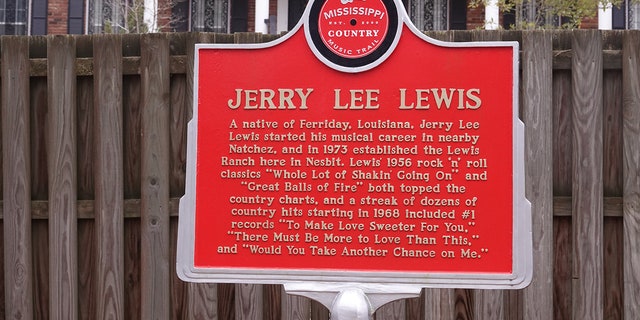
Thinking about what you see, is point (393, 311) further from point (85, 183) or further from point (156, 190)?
point (85, 183)

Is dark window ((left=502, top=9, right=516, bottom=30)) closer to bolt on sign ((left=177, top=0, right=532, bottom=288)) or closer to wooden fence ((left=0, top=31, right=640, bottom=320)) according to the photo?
wooden fence ((left=0, top=31, right=640, bottom=320))

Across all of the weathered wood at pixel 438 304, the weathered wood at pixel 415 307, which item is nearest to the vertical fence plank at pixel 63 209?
the weathered wood at pixel 415 307

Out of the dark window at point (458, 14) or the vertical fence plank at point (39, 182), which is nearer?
the vertical fence plank at point (39, 182)

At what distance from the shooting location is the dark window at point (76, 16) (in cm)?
1561

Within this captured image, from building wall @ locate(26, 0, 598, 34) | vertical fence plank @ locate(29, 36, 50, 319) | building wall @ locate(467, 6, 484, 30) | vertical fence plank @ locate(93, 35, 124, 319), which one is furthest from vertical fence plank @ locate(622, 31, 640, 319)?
building wall @ locate(467, 6, 484, 30)

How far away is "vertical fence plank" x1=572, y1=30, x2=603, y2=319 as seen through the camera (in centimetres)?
413

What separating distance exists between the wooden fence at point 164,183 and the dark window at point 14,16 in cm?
1210

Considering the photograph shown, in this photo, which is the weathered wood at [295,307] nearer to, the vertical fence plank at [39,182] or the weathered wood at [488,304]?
the weathered wood at [488,304]

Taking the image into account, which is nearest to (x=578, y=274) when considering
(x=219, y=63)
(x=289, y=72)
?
(x=289, y=72)

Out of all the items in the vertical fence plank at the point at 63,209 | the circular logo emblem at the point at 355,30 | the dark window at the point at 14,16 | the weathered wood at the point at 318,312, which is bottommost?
the weathered wood at the point at 318,312

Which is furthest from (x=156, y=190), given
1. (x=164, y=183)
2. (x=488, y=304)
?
(x=488, y=304)

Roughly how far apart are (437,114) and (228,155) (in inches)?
40.8

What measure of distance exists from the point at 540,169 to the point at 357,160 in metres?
1.29

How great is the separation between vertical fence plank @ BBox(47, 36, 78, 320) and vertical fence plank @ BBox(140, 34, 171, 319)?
44cm
